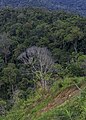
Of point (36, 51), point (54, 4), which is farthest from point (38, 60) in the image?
point (54, 4)

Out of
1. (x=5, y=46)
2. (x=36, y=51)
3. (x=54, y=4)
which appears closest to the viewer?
(x=36, y=51)

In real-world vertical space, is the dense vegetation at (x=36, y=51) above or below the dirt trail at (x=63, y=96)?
below

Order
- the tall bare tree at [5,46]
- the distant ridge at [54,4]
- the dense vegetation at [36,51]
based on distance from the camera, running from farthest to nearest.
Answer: the distant ridge at [54,4] → the tall bare tree at [5,46] → the dense vegetation at [36,51]

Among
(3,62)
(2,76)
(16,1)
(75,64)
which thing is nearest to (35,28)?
(3,62)

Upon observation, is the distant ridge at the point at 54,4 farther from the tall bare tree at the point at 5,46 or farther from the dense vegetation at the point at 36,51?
A: the tall bare tree at the point at 5,46

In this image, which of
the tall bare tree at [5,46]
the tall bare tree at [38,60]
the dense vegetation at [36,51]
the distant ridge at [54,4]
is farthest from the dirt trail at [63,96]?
Result: the distant ridge at [54,4]

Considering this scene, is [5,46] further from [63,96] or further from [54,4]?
[63,96]

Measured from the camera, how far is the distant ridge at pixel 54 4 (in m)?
43.2

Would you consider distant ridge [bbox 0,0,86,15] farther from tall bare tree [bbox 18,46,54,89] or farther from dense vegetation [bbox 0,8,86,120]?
tall bare tree [bbox 18,46,54,89]

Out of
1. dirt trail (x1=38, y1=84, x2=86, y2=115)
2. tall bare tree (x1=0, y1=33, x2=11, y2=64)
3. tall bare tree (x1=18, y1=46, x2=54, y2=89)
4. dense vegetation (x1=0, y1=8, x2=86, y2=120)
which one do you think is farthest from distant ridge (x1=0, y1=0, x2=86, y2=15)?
dirt trail (x1=38, y1=84, x2=86, y2=115)

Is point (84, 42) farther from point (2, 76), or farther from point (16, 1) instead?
point (16, 1)

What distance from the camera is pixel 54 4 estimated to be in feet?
147

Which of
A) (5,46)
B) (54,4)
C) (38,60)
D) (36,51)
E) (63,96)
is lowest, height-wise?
(5,46)

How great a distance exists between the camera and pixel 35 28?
105 feet
